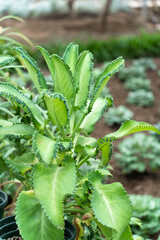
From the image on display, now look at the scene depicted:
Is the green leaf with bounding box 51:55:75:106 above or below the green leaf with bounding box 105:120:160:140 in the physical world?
above

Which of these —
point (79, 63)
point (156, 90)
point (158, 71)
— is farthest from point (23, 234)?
point (158, 71)

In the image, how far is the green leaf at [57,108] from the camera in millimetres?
1526

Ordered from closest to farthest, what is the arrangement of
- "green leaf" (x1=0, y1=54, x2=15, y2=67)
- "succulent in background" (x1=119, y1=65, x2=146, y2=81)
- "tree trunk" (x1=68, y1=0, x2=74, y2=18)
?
"green leaf" (x1=0, y1=54, x2=15, y2=67), "succulent in background" (x1=119, y1=65, x2=146, y2=81), "tree trunk" (x1=68, y1=0, x2=74, y2=18)

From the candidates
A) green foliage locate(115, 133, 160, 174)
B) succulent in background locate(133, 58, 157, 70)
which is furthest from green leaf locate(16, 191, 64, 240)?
succulent in background locate(133, 58, 157, 70)

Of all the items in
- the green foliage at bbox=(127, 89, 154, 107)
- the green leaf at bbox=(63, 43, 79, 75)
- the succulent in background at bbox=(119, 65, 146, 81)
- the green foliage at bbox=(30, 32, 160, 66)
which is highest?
the green foliage at bbox=(30, 32, 160, 66)

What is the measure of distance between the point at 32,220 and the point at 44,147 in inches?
10.7

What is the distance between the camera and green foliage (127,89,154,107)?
5.64 m

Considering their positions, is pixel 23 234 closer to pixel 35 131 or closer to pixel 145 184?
pixel 35 131

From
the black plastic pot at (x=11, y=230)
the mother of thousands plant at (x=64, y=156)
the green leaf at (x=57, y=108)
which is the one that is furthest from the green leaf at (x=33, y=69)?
the black plastic pot at (x=11, y=230)

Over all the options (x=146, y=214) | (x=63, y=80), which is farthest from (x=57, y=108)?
(x=146, y=214)

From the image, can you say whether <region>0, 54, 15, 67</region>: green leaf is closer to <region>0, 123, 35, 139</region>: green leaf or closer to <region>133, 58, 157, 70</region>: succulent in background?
<region>0, 123, 35, 139</region>: green leaf

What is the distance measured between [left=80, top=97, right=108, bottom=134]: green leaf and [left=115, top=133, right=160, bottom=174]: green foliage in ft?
7.24

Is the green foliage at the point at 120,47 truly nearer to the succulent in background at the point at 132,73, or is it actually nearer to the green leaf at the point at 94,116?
the succulent in background at the point at 132,73

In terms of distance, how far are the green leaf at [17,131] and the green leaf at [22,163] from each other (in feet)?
0.36
